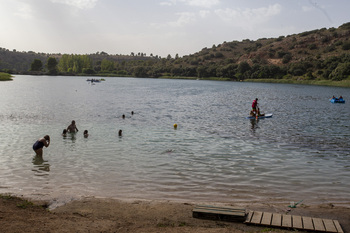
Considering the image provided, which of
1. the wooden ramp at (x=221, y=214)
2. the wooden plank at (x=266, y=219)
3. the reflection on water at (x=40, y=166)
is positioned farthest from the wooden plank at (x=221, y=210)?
the reflection on water at (x=40, y=166)

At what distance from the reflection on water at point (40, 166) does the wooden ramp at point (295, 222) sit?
34.9 ft

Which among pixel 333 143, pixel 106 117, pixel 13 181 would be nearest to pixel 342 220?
pixel 13 181

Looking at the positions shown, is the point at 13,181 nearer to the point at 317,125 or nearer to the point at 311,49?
the point at 317,125

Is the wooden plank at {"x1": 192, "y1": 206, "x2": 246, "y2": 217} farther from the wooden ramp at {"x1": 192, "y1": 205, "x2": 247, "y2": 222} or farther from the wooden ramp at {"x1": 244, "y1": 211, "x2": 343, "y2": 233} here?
the wooden ramp at {"x1": 244, "y1": 211, "x2": 343, "y2": 233}

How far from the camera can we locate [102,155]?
62.9ft

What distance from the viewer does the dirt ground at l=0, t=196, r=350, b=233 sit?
28.6 ft

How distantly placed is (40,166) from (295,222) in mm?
13014

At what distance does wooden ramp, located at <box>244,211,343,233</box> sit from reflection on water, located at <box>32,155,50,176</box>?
418 inches

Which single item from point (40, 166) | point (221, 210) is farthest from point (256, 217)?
point (40, 166)

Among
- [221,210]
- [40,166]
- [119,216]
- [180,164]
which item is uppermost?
[221,210]

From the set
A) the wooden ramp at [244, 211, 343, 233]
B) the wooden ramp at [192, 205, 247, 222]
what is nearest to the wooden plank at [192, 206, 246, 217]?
the wooden ramp at [192, 205, 247, 222]

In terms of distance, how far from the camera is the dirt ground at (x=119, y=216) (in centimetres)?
870

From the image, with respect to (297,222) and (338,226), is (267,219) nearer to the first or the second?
(297,222)

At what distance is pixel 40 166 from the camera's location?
16312mm
